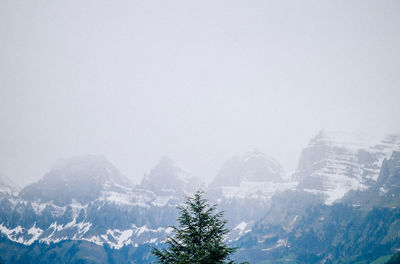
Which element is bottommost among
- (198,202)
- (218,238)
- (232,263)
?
(232,263)

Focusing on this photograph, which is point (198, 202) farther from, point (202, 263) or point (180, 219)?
point (202, 263)

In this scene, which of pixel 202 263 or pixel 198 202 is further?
pixel 198 202

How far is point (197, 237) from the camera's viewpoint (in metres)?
23.8

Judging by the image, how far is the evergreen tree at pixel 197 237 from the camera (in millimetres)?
22641

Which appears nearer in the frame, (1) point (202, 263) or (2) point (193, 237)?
(1) point (202, 263)

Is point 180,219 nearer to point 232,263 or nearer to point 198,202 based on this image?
point 198,202

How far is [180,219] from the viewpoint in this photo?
2367 cm

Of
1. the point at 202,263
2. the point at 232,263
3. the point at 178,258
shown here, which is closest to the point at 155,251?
the point at 178,258

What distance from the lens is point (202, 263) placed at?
22.1 meters

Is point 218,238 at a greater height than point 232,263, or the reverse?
point 218,238

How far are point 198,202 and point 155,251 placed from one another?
3942mm

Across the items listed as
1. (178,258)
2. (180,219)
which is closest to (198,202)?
(180,219)

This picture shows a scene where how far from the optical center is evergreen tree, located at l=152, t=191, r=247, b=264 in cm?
2264

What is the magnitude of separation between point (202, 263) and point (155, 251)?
2892 millimetres
